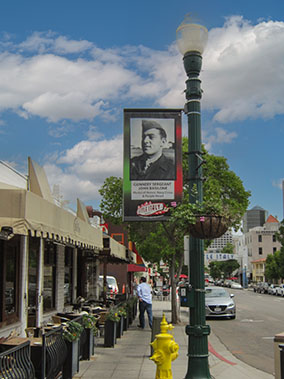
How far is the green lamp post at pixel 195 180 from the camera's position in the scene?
659 centimetres

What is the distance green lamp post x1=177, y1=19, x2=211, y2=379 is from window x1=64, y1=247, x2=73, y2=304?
9.59 metres

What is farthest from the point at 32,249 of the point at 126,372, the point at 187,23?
the point at 187,23

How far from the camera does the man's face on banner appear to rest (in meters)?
7.62

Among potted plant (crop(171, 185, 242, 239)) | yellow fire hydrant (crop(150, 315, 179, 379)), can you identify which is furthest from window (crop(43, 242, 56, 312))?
yellow fire hydrant (crop(150, 315, 179, 379))

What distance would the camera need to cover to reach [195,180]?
23.5 feet

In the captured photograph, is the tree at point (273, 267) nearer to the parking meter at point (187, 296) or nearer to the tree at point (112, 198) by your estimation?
the tree at point (112, 198)

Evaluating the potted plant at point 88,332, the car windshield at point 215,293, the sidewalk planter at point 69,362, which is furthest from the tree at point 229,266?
the sidewalk planter at point 69,362

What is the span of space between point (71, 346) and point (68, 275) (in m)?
8.94

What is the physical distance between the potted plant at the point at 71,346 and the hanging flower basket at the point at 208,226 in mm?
2687

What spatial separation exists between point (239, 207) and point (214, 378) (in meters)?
11.8

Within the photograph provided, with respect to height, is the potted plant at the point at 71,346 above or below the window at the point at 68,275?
below

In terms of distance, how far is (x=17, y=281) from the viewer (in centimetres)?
989

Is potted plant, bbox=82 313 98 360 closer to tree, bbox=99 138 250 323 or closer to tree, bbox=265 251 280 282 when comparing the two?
tree, bbox=99 138 250 323

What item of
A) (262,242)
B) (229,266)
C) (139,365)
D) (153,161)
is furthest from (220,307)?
(229,266)
